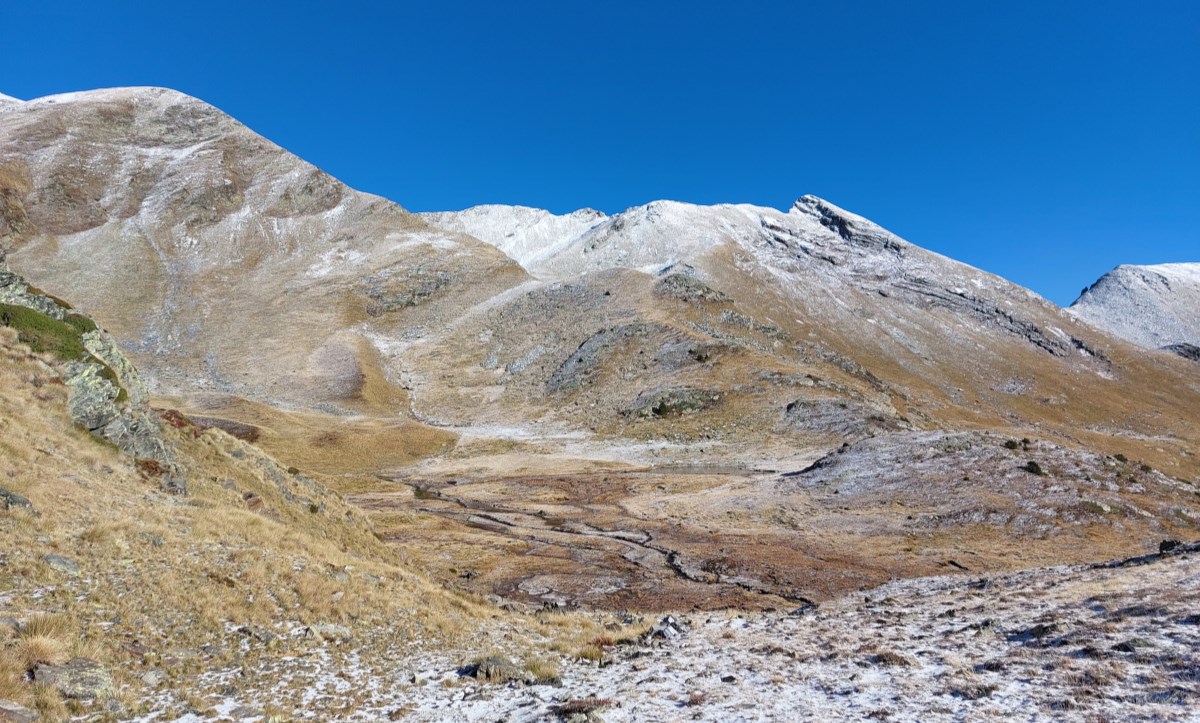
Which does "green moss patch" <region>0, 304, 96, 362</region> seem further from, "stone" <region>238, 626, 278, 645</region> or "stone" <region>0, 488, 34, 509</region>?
"stone" <region>238, 626, 278, 645</region>

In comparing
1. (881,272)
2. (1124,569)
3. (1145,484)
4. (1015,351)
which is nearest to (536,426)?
(1145,484)

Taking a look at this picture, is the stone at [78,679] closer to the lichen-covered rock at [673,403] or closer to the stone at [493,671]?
the stone at [493,671]

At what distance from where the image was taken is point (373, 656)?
1343 cm

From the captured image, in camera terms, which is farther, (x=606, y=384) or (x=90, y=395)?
(x=606, y=384)

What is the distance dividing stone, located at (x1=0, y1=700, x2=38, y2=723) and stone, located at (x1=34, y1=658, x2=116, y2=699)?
608mm

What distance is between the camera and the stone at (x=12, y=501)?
13.6 m

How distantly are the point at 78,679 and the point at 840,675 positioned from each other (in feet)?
42.1

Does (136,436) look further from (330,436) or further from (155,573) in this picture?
(330,436)

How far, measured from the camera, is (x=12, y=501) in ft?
45.1

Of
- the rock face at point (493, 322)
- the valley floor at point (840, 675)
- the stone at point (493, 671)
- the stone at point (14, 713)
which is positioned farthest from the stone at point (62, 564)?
the rock face at point (493, 322)

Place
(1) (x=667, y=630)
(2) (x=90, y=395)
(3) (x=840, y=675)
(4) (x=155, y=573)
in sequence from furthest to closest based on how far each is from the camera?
(2) (x=90, y=395), (1) (x=667, y=630), (4) (x=155, y=573), (3) (x=840, y=675)

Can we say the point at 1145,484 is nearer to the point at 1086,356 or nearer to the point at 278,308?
the point at 278,308

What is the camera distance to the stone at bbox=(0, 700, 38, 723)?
8484 mm

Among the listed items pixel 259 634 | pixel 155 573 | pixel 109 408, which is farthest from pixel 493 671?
pixel 109 408
